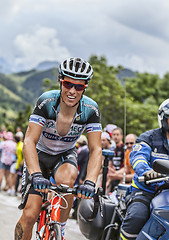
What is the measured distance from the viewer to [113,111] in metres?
26.1

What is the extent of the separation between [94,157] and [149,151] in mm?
605

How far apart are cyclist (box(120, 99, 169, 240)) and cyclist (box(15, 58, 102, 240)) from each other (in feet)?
1.40

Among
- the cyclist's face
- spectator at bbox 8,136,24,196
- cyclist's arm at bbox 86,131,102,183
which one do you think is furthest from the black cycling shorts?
spectator at bbox 8,136,24,196

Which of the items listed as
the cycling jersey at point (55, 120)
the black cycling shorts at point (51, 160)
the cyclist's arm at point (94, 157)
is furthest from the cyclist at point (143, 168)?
the black cycling shorts at point (51, 160)

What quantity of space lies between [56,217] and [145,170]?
976mm

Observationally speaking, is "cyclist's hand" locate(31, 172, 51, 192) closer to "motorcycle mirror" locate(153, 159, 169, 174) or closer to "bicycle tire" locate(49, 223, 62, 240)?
"bicycle tire" locate(49, 223, 62, 240)

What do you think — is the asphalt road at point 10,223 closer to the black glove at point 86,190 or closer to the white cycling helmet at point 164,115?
the black glove at point 86,190

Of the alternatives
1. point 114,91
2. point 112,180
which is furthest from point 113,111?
point 112,180

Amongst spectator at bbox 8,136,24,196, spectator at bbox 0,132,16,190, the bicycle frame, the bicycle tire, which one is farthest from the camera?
spectator at bbox 0,132,16,190

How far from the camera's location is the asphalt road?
650 centimetres

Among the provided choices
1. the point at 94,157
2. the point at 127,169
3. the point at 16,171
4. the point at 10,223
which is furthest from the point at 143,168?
the point at 16,171

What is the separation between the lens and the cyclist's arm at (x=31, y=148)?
341 cm

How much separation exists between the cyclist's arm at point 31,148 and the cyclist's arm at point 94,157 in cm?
49

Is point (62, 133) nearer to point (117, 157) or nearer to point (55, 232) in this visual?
point (55, 232)
